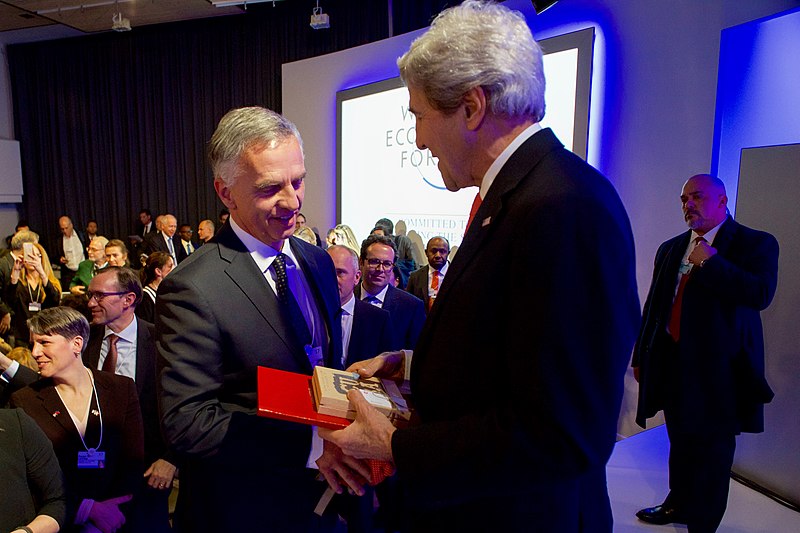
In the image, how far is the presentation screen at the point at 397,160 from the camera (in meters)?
4.95

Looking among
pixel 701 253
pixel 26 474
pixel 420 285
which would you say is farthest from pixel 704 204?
pixel 26 474

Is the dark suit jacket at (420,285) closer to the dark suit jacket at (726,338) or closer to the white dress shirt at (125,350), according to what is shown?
the dark suit jacket at (726,338)

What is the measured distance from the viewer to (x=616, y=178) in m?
4.41

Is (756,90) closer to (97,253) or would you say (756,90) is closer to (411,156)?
(411,156)

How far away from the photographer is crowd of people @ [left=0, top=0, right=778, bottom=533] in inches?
30.3

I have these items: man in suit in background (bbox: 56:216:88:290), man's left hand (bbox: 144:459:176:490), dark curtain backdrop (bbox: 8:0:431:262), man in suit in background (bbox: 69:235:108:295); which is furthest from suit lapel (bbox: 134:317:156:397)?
man in suit in background (bbox: 56:216:88:290)

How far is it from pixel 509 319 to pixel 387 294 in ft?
8.40

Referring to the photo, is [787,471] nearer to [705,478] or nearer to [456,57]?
[705,478]

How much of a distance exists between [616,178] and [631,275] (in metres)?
3.93

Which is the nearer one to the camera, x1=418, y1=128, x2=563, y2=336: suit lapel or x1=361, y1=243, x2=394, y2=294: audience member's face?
x1=418, y1=128, x2=563, y2=336: suit lapel

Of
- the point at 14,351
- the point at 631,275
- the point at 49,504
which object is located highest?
the point at 631,275

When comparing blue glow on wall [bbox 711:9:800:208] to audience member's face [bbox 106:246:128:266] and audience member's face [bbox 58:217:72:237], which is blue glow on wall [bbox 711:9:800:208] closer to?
audience member's face [bbox 106:246:128:266]

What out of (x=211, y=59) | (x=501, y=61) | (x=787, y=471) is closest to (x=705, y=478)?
(x=787, y=471)

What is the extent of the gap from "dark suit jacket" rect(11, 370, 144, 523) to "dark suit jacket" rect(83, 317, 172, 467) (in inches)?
5.7
